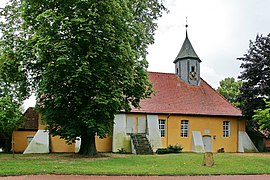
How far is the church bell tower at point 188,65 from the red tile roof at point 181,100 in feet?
1.97

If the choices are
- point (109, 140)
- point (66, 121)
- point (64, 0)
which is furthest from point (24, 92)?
point (109, 140)

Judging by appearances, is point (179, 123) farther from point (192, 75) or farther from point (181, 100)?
point (192, 75)

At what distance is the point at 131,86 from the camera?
22.7m

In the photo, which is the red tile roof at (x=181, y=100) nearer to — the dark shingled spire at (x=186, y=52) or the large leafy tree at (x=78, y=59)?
the dark shingled spire at (x=186, y=52)

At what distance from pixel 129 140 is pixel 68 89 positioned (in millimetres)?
10704

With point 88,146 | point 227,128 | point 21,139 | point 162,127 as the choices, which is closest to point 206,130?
point 227,128

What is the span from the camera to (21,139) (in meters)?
31.1

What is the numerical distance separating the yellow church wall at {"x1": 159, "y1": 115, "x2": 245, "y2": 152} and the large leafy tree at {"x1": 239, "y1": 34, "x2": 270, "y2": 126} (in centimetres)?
221

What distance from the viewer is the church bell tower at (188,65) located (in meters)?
36.9

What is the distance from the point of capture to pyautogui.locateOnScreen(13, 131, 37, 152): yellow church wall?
30906mm

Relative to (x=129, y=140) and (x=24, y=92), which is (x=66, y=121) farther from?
(x=129, y=140)

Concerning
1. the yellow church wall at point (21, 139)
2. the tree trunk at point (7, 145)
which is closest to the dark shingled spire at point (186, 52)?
the yellow church wall at point (21, 139)

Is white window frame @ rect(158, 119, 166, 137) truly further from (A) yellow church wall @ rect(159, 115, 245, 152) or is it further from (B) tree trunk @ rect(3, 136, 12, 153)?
(B) tree trunk @ rect(3, 136, 12, 153)

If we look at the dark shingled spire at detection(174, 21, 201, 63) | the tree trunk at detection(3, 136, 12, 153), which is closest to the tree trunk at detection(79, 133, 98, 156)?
the tree trunk at detection(3, 136, 12, 153)
